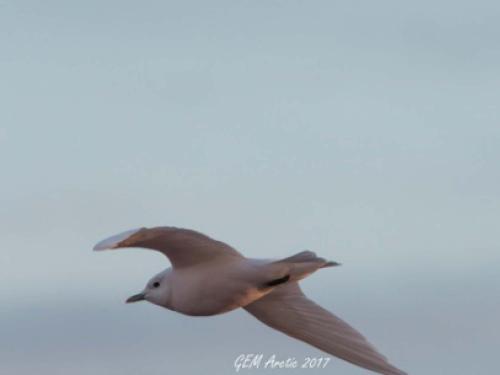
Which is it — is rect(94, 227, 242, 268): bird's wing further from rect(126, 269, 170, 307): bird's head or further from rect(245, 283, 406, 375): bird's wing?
rect(245, 283, 406, 375): bird's wing

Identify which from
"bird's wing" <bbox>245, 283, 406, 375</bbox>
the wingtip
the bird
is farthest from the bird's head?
the wingtip

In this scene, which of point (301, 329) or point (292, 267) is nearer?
point (292, 267)

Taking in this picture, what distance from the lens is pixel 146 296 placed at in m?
22.5

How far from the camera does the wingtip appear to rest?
1861 centimetres

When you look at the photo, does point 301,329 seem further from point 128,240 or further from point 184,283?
point 128,240

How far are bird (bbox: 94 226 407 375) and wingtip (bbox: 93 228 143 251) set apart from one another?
747 mm

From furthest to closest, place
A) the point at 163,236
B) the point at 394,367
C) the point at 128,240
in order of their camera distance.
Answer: the point at 394,367 < the point at 163,236 < the point at 128,240

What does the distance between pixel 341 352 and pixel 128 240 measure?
4882 mm

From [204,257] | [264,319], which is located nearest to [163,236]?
[204,257]

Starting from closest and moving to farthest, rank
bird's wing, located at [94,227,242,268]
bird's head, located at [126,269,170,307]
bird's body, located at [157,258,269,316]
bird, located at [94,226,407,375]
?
bird's wing, located at [94,227,242,268], bird, located at [94,226,407,375], bird's body, located at [157,258,269,316], bird's head, located at [126,269,170,307]

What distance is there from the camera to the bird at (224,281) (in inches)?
831

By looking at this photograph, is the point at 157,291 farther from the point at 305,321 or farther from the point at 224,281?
the point at 305,321

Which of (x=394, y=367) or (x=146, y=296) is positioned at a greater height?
(x=146, y=296)

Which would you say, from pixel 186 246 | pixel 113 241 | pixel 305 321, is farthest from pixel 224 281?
pixel 113 241
